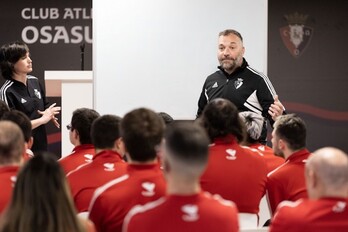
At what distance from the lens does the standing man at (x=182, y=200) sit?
2369 millimetres

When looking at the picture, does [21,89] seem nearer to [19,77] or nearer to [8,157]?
[19,77]

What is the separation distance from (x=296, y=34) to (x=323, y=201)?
251 inches

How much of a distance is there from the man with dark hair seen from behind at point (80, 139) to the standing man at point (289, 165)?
103 cm

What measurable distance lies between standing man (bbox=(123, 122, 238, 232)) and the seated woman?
24 centimetres

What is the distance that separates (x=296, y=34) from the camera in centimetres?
878

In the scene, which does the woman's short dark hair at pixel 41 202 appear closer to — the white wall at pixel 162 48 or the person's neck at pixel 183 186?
the person's neck at pixel 183 186

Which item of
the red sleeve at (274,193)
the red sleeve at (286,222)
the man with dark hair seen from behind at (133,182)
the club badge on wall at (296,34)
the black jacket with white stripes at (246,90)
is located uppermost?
the club badge on wall at (296,34)

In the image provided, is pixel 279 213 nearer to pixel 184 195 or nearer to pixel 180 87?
pixel 184 195

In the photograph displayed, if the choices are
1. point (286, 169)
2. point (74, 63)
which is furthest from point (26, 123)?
point (74, 63)

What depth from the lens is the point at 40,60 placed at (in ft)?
28.0

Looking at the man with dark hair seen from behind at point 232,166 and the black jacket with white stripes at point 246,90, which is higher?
the black jacket with white stripes at point 246,90

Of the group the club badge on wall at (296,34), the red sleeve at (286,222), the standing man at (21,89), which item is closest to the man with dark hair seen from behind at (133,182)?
the red sleeve at (286,222)

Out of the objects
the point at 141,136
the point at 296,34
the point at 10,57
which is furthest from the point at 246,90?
the point at 296,34

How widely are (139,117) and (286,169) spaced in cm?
115
